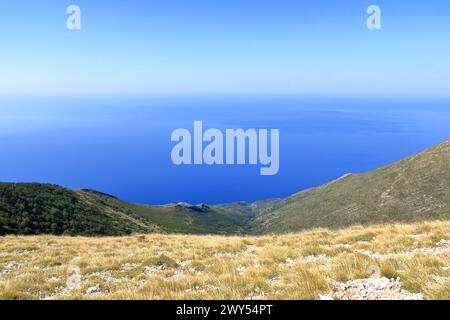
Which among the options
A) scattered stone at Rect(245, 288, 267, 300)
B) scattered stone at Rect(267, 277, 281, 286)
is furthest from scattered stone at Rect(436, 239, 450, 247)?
scattered stone at Rect(245, 288, 267, 300)

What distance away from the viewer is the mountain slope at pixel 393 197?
238ft

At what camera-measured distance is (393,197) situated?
85188mm

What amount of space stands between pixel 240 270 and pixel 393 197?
279 feet

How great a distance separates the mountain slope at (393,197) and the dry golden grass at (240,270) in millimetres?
57162

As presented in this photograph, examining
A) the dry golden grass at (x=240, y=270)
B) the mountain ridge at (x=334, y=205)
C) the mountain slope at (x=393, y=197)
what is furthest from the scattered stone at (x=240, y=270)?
the mountain slope at (x=393, y=197)

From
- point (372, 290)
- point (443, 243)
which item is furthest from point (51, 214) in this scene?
point (372, 290)

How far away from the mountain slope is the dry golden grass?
5716cm

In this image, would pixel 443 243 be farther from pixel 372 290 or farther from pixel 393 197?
pixel 393 197

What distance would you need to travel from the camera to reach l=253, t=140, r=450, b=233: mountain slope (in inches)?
2862

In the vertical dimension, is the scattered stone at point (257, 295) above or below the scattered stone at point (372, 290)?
below

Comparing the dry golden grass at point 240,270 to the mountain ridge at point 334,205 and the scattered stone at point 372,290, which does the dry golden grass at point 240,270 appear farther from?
the mountain ridge at point 334,205

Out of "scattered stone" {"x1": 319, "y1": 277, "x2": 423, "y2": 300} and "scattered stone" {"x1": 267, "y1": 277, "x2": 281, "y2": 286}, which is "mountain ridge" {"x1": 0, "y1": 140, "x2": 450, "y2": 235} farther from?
"scattered stone" {"x1": 319, "y1": 277, "x2": 423, "y2": 300}
